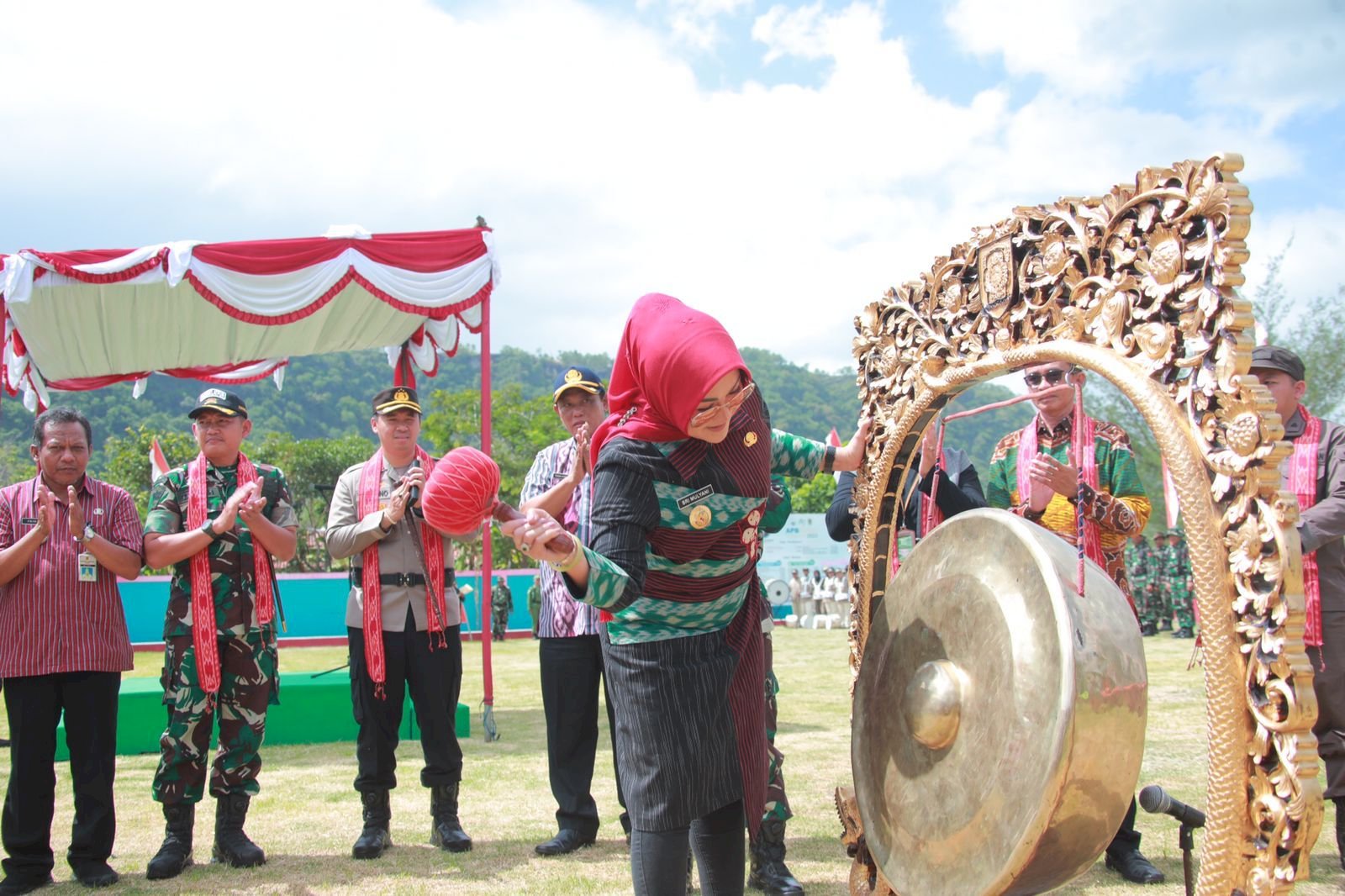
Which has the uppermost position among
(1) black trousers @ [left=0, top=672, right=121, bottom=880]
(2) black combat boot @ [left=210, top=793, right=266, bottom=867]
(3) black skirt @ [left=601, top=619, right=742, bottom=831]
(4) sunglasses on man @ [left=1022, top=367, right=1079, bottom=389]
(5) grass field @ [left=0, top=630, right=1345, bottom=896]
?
(4) sunglasses on man @ [left=1022, top=367, right=1079, bottom=389]

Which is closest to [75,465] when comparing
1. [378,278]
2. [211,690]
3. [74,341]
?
[211,690]

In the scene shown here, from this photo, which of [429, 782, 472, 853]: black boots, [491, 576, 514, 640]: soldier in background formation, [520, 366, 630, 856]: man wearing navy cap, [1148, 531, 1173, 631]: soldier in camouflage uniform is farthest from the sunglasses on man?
[1148, 531, 1173, 631]: soldier in camouflage uniform

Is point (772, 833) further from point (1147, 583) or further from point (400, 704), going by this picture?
point (1147, 583)

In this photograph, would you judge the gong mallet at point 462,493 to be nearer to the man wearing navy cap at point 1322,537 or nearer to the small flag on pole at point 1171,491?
the small flag on pole at point 1171,491

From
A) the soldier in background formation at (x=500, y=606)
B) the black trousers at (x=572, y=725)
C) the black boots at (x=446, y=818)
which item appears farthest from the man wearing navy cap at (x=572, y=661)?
the soldier in background formation at (x=500, y=606)

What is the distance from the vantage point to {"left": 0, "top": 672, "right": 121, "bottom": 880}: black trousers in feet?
12.7

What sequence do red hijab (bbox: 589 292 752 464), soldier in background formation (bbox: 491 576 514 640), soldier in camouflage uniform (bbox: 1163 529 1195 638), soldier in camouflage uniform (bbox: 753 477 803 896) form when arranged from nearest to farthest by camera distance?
red hijab (bbox: 589 292 752 464) < soldier in camouflage uniform (bbox: 753 477 803 896) < soldier in camouflage uniform (bbox: 1163 529 1195 638) < soldier in background formation (bbox: 491 576 514 640)

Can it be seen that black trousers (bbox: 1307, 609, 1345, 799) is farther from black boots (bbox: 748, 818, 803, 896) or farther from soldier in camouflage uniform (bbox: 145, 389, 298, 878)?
soldier in camouflage uniform (bbox: 145, 389, 298, 878)

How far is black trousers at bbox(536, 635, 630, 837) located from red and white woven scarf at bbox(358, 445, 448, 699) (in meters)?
0.49

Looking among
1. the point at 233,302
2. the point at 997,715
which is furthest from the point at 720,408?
the point at 233,302

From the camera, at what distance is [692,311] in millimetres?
2494

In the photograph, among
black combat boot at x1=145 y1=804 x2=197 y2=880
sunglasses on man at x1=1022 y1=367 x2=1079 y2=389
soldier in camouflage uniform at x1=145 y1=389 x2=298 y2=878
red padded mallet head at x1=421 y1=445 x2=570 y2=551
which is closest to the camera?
red padded mallet head at x1=421 y1=445 x2=570 y2=551

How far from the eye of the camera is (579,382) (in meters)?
4.48

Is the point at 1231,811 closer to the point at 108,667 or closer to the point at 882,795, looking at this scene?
the point at 882,795
